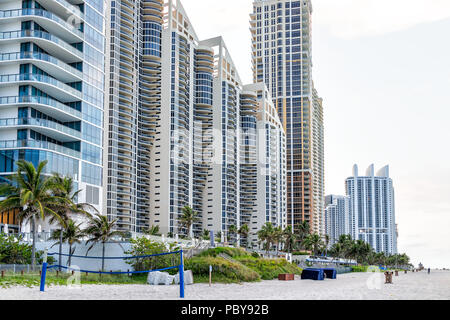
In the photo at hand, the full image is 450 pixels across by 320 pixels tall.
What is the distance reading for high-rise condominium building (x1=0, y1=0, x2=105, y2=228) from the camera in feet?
207

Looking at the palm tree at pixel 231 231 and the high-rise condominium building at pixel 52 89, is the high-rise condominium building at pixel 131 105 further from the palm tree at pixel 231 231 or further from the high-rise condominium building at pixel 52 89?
the high-rise condominium building at pixel 52 89

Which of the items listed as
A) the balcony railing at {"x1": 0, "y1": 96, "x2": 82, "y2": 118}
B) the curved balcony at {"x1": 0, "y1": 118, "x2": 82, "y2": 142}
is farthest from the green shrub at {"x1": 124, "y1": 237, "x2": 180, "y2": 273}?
the balcony railing at {"x1": 0, "y1": 96, "x2": 82, "y2": 118}

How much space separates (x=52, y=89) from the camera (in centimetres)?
6588

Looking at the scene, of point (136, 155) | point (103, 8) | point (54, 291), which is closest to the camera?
point (54, 291)

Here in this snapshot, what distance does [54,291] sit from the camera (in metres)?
26.2

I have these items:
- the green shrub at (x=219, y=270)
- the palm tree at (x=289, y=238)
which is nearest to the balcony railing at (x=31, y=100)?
the green shrub at (x=219, y=270)

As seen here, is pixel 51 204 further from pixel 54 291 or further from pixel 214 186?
pixel 214 186

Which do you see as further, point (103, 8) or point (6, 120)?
point (103, 8)

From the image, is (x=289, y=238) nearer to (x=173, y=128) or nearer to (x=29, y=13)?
(x=173, y=128)

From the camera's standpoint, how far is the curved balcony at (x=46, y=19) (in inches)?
2537

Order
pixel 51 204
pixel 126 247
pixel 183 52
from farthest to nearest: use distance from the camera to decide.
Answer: pixel 183 52
pixel 126 247
pixel 51 204

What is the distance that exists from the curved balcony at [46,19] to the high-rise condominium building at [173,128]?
4609cm

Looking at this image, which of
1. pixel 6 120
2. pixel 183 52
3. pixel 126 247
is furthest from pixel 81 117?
pixel 183 52
